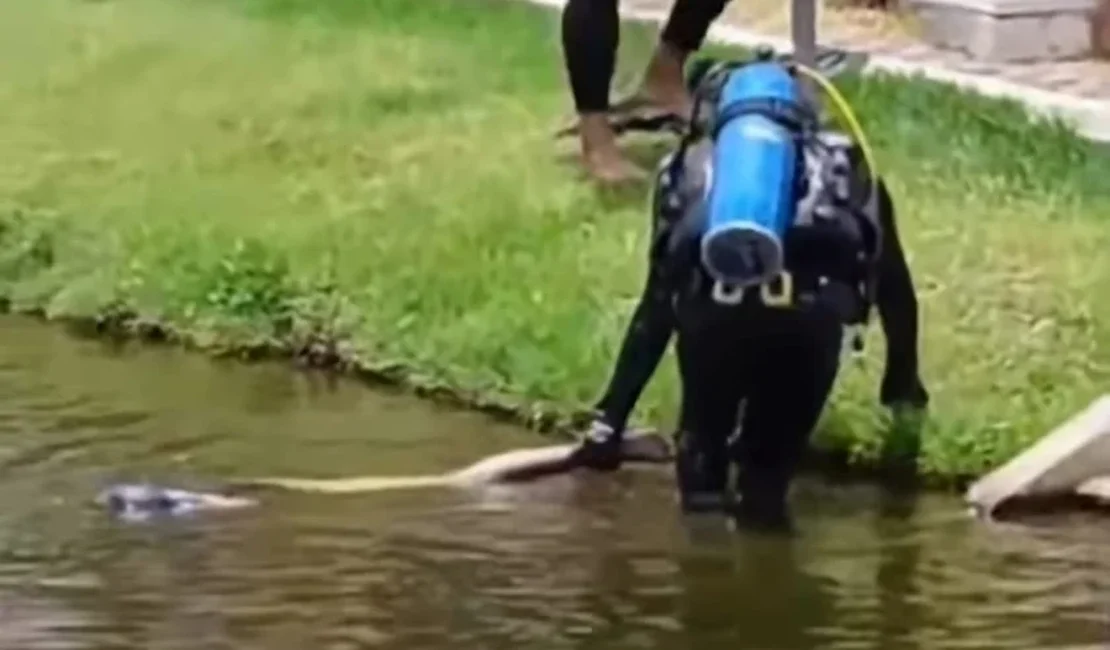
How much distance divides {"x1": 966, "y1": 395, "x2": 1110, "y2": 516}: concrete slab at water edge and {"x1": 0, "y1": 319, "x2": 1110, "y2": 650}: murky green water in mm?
110

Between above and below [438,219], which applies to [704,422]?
below

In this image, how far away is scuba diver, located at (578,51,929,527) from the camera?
22.4 feet

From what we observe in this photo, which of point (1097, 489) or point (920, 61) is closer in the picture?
point (1097, 489)

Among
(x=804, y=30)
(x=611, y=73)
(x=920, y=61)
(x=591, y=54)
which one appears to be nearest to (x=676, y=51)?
(x=804, y=30)

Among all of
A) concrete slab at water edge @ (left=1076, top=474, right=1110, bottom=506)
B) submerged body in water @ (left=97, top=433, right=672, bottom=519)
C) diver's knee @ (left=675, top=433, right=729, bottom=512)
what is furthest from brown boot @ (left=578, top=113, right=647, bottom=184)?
concrete slab at water edge @ (left=1076, top=474, right=1110, bottom=506)

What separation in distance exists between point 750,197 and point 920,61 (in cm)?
586

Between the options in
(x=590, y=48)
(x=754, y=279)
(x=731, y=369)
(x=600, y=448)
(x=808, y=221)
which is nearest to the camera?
(x=754, y=279)

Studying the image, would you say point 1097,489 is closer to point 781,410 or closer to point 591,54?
point 781,410

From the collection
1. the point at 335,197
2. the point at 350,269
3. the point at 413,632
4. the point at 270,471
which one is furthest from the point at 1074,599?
the point at 335,197

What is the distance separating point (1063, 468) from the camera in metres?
7.48

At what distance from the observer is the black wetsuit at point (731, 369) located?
695 centimetres

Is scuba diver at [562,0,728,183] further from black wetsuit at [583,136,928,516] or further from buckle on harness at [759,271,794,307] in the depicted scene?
buckle on harness at [759,271,794,307]

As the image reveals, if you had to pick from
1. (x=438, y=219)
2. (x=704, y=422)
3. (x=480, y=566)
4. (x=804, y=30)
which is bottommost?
(x=480, y=566)

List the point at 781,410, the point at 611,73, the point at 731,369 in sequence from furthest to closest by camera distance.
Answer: the point at 611,73 < the point at 781,410 < the point at 731,369
